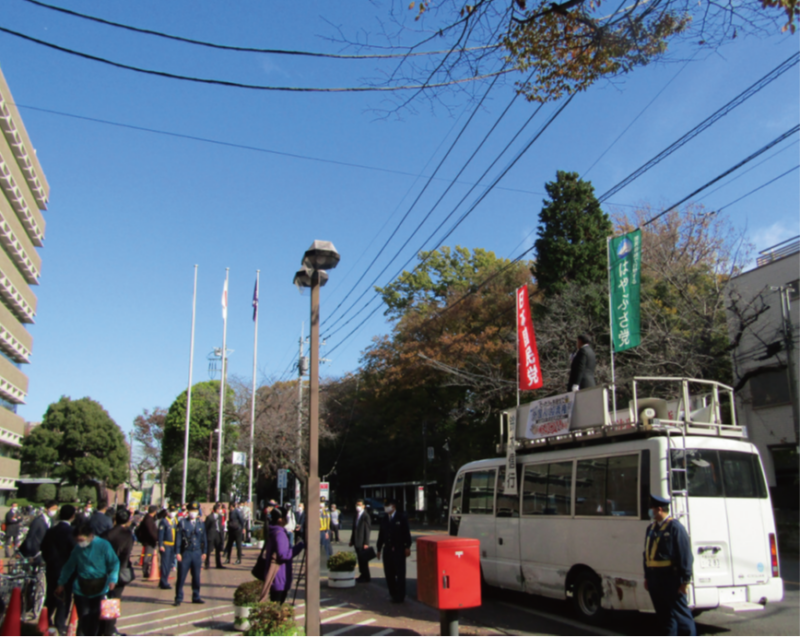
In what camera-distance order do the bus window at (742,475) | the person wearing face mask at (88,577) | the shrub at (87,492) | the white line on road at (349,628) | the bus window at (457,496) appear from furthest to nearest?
the shrub at (87,492) < the bus window at (457,496) < the white line on road at (349,628) < the bus window at (742,475) < the person wearing face mask at (88,577)

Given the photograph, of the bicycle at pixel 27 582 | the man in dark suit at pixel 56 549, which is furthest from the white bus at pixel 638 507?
the bicycle at pixel 27 582

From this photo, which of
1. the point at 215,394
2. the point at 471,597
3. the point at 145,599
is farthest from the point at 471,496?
the point at 215,394

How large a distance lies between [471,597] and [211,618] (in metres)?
4.79

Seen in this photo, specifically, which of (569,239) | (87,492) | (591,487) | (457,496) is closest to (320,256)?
(591,487)

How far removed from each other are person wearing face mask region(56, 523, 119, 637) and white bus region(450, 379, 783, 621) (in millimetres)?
6100

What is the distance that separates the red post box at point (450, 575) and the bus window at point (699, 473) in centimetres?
268

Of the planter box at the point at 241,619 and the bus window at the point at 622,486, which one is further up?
the bus window at the point at 622,486

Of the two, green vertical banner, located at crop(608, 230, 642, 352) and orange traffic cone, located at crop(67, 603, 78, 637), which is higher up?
green vertical banner, located at crop(608, 230, 642, 352)

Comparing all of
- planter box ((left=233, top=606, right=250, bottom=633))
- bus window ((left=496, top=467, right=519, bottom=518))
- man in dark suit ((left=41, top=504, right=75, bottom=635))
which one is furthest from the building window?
man in dark suit ((left=41, top=504, right=75, bottom=635))

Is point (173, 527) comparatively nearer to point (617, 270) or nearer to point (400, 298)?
point (617, 270)

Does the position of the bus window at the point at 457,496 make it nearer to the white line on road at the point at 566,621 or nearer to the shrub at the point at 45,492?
the white line on road at the point at 566,621

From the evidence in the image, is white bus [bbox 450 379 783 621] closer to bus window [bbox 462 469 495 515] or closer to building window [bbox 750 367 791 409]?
bus window [bbox 462 469 495 515]

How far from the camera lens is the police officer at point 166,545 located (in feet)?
45.5

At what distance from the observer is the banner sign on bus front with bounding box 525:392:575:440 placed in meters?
9.82
